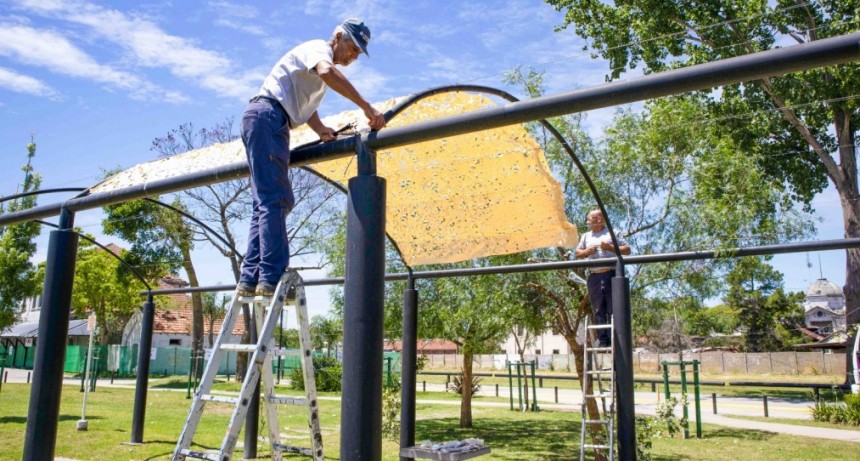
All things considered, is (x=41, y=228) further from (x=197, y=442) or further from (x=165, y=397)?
(x=197, y=442)

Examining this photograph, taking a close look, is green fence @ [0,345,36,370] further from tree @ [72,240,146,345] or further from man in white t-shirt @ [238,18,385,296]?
man in white t-shirt @ [238,18,385,296]

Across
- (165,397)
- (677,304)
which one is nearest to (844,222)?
(677,304)

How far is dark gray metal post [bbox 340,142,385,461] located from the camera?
2793 mm

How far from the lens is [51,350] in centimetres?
414

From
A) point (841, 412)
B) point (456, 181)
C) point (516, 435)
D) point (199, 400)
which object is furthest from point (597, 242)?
point (841, 412)

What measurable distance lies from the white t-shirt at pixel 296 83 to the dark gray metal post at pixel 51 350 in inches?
73.9

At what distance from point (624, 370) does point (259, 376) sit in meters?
3.72

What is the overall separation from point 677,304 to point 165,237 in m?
20.6

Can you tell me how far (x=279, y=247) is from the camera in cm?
323

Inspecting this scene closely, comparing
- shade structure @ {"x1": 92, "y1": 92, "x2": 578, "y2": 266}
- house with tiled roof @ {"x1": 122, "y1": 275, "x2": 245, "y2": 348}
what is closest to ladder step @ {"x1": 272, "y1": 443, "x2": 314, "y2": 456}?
shade structure @ {"x1": 92, "y1": 92, "x2": 578, "y2": 266}

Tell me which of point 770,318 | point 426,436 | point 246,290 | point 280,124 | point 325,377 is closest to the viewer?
point 246,290

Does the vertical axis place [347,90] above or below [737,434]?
above

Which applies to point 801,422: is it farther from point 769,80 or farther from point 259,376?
point 259,376

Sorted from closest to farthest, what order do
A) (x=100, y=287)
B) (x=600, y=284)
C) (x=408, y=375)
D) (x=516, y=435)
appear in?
(x=408, y=375), (x=600, y=284), (x=516, y=435), (x=100, y=287)
